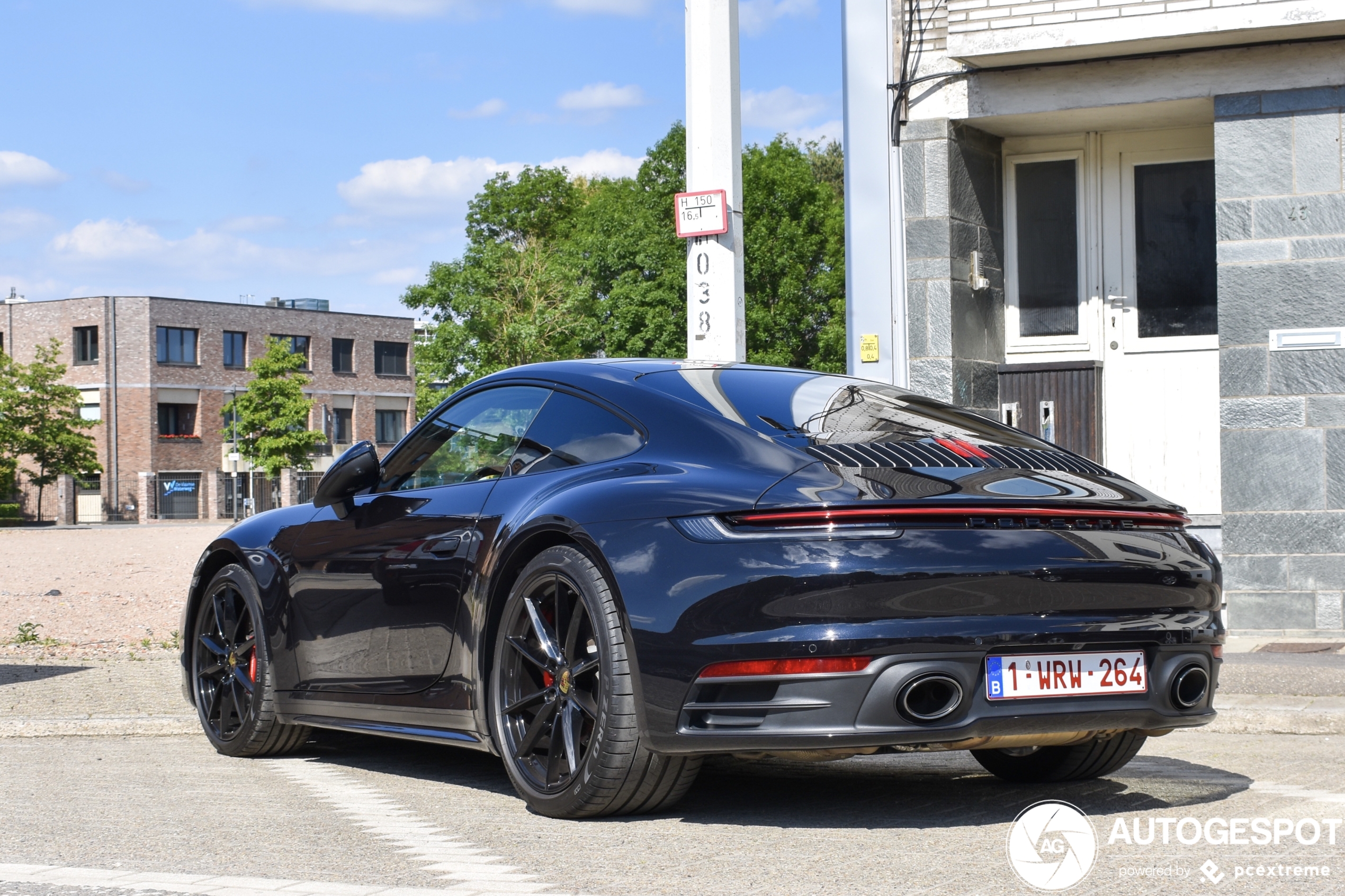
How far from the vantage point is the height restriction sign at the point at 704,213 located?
879 centimetres

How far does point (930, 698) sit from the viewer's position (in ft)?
13.3

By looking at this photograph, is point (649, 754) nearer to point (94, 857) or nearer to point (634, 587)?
point (634, 587)

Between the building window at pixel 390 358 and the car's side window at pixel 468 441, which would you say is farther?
the building window at pixel 390 358

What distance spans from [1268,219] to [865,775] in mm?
7166

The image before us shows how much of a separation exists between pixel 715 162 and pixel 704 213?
0.99 ft

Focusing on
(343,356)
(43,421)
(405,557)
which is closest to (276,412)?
(43,421)

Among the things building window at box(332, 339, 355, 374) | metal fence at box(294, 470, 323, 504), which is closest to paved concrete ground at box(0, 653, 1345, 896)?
metal fence at box(294, 470, 323, 504)

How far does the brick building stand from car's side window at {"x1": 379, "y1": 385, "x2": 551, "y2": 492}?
66.3 metres

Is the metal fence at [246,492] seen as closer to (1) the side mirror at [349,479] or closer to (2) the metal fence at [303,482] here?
(2) the metal fence at [303,482]

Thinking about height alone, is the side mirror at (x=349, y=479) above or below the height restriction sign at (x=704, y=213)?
below

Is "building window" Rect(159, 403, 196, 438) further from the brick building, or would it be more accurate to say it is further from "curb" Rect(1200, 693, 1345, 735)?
"curb" Rect(1200, 693, 1345, 735)

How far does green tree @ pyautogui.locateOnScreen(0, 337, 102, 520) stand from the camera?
63.9 metres

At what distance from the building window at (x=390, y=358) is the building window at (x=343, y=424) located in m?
3.25

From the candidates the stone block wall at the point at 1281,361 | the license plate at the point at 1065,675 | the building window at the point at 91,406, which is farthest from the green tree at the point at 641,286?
the license plate at the point at 1065,675
